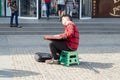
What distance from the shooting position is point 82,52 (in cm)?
1253

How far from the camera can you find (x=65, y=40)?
1035cm

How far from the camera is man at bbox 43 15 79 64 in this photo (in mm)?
10203

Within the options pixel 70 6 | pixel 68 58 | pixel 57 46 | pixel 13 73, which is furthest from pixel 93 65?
pixel 70 6

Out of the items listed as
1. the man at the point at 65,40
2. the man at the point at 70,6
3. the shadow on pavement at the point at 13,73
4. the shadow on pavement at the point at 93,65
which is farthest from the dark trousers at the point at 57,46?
the man at the point at 70,6

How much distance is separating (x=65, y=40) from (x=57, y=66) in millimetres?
697

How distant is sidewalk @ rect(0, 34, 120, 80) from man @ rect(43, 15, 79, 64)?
429mm

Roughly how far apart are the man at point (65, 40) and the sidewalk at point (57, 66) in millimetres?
429

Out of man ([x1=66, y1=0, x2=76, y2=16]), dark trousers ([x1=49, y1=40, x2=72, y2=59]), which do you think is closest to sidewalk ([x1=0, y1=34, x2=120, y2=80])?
dark trousers ([x1=49, y1=40, x2=72, y2=59])

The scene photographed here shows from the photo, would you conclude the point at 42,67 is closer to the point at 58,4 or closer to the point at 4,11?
A: the point at 58,4

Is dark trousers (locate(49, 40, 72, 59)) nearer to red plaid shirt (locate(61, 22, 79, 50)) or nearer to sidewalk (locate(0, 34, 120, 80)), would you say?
red plaid shirt (locate(61, 22, 79, 50))

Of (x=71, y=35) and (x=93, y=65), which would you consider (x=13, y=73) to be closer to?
(x=71, y=35)

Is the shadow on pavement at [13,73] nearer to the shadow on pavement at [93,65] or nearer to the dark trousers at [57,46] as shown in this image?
the dark trousers at [57,46]

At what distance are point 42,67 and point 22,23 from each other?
25.1ft

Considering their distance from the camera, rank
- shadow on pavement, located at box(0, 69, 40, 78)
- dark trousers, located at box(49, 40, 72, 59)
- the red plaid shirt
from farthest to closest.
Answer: dark trousers, located at box(49, 40, 72, 59) → the red plaid shirt → shadow on pavement, located at box(0, 69, 40, 78)
